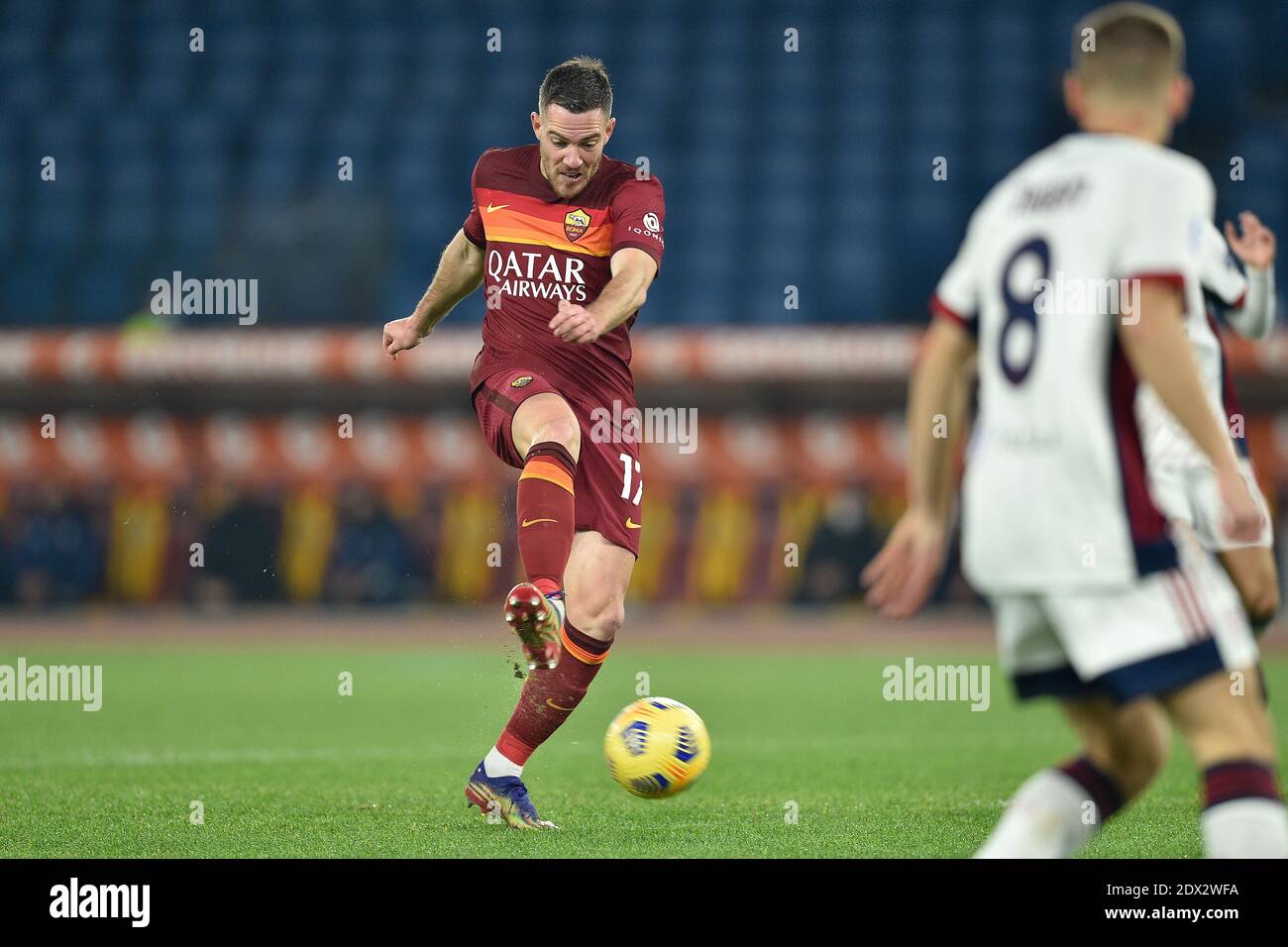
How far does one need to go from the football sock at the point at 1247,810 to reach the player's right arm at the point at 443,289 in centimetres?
379

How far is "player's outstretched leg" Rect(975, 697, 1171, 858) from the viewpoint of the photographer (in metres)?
3.45

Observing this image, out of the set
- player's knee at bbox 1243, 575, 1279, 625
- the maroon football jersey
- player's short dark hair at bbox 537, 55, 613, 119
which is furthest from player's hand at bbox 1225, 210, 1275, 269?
player's short dark hair at bbox 537, 55, 613, 119

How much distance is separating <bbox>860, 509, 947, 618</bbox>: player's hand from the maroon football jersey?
102 inches

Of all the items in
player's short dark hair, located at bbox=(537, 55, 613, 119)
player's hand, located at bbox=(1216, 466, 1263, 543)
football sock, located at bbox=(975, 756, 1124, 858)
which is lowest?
football sock, located at bbox=(975, 756, 1124, 858)

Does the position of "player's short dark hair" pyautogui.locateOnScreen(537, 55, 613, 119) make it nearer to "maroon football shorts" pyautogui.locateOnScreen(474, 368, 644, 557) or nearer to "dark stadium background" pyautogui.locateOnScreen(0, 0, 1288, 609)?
"maroon football shorts" pyautogui.locateOnScreen(474, 368, 644, 557)

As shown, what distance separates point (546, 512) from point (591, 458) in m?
0.52

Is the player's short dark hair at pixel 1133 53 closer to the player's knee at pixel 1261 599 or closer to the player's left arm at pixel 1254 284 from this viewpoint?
the player's left arm at pixel 1254 284

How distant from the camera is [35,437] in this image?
21094 millimetres

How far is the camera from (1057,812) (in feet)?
11.4

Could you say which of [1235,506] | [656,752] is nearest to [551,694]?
[656,752]

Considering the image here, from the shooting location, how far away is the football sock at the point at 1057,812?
136 inches

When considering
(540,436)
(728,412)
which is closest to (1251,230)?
(540,436)

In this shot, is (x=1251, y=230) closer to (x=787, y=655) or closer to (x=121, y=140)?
(x=787, y=655)

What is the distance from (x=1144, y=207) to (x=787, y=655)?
12981mm
